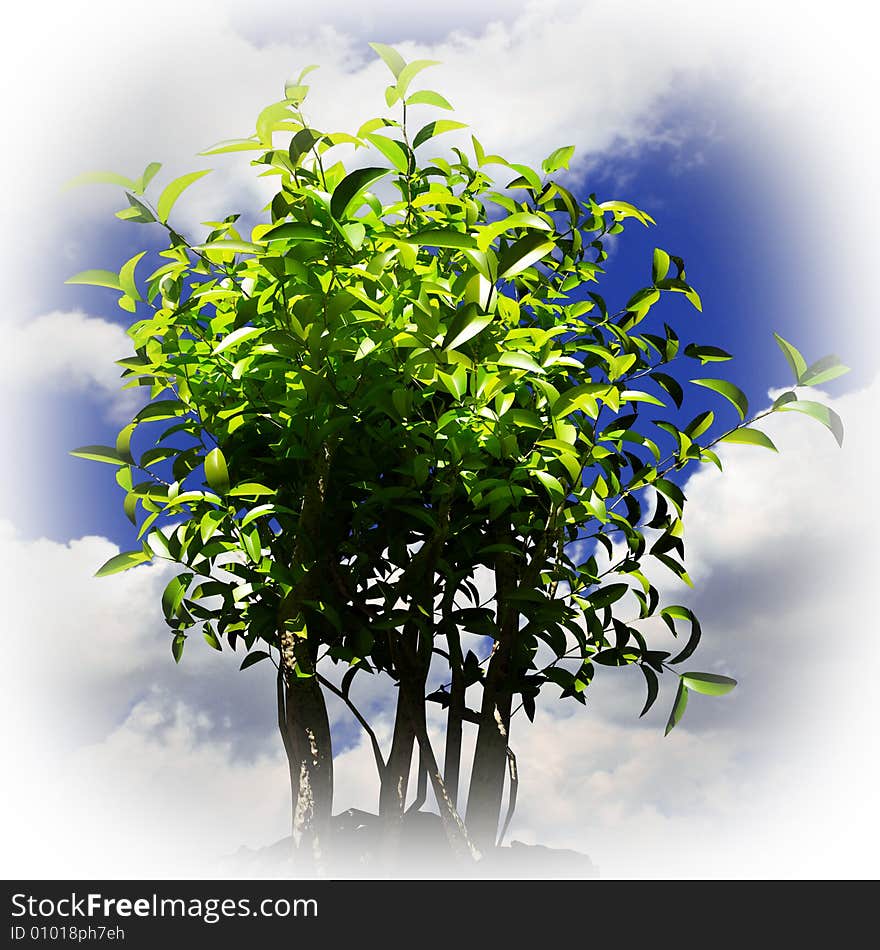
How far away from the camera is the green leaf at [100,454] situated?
63.3 inches

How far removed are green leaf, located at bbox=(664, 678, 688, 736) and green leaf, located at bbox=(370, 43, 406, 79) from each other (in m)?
1.25

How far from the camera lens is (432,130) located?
1521mm

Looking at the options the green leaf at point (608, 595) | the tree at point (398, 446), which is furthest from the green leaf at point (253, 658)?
the green leaf at point (608, 595)

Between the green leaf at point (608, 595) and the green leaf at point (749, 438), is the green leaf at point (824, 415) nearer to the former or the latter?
the green leaf at point (749, 438)

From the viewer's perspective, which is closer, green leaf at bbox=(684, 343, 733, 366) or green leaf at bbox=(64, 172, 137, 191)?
green leaf at bbox=(64, 172, 137, 191)

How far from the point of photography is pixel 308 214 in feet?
4.68

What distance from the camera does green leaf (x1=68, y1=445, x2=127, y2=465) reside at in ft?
5.27

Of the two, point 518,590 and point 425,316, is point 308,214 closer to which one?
point 425,316

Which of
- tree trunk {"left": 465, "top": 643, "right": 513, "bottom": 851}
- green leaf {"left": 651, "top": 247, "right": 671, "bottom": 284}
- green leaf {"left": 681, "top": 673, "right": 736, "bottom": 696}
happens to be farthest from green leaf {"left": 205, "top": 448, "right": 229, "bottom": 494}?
green leaf {"left": 681, "top": 673, "right": 736, "bottom": 696}

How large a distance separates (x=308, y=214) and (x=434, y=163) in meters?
0.46

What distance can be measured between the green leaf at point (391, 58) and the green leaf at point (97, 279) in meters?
0.58

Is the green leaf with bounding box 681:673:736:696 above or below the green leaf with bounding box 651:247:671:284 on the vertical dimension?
below

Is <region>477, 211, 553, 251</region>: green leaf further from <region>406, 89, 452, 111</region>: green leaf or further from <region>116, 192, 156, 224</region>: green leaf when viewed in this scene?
<region>116, 192, 156, 224</region>: green leaf
